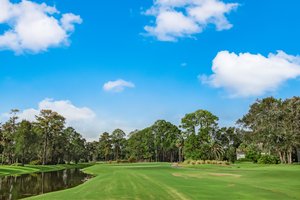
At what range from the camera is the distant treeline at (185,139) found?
2837 inches

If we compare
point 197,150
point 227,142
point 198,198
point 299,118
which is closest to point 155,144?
point 227,142

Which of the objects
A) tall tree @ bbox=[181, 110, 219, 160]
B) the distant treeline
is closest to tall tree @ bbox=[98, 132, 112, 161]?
the distant treeline

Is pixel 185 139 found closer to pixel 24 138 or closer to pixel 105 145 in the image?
pixel 24 138

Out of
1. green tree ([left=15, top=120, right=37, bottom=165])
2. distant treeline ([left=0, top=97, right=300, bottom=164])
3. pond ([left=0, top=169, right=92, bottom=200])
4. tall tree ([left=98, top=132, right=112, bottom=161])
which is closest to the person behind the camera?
pond ([left=0, top=169, right=92, bottom=200])

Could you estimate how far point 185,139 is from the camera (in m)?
102

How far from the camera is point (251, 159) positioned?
90250mm

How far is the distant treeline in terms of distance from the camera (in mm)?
72062

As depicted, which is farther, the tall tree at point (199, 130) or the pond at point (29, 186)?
the tall tree at point (199, 130)

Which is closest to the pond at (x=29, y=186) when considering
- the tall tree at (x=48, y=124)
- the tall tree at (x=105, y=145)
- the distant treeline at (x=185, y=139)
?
the distant treeline at (x=185, y=139)

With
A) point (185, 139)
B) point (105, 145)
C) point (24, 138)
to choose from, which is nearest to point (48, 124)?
point (24, 138)

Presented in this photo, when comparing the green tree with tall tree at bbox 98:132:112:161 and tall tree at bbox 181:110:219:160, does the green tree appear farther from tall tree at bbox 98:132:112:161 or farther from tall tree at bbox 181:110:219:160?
tall tree at bbox 98:132:112:161

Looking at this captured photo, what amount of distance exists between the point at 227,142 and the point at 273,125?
145ft

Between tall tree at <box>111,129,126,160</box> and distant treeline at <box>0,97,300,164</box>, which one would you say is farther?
tall tree at <box>111,129,126,160</box>

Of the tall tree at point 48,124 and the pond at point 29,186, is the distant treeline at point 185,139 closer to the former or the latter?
the tall tree at point 48,124
